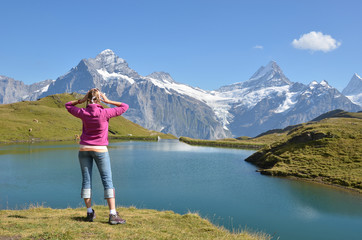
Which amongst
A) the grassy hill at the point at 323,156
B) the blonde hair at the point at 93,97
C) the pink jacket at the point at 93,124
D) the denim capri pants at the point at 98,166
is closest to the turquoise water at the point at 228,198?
the grassy hill at the point at 323,156

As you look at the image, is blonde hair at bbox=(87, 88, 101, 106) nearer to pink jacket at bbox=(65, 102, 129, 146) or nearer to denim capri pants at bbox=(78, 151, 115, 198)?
pink jacket at bbox=(65, 102, 129, 146)

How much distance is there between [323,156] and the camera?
5875cm

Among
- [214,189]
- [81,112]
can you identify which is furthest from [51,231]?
[214,189]

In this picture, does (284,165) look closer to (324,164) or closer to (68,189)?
(324,164)

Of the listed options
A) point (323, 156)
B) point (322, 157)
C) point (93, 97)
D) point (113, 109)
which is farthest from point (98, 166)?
point (323, 156)

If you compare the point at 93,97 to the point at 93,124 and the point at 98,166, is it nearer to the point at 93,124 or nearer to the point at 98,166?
the point at 93,124

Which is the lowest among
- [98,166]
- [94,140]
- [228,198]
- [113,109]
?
[228,198]

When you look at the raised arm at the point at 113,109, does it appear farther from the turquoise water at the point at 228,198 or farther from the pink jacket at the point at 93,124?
the turquoise water at the point at 228,198

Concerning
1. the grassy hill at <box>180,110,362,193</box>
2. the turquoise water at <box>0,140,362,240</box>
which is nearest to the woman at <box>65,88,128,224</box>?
the turquoise water at <box>0,140,362,240</box>

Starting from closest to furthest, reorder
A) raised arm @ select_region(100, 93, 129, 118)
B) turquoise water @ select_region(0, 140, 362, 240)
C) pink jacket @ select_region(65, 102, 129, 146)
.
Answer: pink jacket @ select_region(65, 102, 129, 146) → raised arm @ select_region(100, 93, 129, 118) → turquoise water @ select_region(0, 140, 362, 240)

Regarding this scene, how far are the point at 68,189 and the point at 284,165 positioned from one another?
47030 mm

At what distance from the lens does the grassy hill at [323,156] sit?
1967 inches

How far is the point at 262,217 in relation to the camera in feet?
95.6

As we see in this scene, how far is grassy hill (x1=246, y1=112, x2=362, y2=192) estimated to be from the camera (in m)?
50.0
